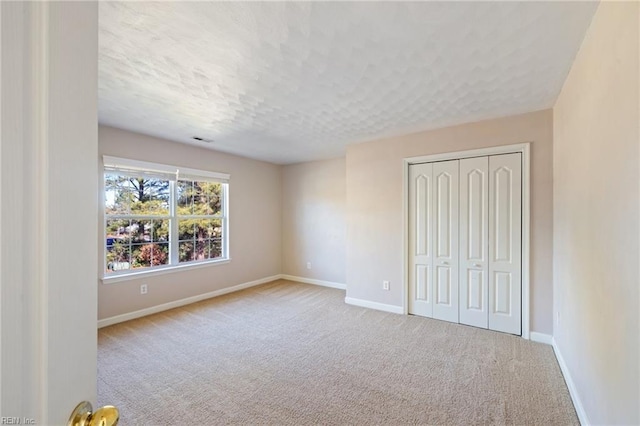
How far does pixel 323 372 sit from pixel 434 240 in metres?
2.18

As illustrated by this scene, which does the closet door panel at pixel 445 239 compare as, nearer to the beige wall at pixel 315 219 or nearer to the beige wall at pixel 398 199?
the beige wall at pixel 398 199

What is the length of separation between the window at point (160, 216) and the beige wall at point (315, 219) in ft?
4.77

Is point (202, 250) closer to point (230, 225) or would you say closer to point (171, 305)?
point (230, 225)

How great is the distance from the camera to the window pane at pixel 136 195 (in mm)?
3727

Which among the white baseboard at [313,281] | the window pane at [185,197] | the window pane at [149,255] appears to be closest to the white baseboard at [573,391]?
the white baseboard at [313,281]

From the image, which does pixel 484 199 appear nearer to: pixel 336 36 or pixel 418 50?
pixel 418 50

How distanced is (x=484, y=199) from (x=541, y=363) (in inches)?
68.2

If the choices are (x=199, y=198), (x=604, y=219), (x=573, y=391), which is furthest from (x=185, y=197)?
(x=573, y=391)

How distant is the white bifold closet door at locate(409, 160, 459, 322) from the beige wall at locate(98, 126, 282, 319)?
9.78 feet

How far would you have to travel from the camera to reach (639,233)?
115 centimetres

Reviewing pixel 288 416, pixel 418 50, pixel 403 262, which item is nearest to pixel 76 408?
pixel 288 416

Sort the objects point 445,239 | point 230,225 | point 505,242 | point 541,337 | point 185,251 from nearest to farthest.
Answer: point 541,337 < point 505,242 < point 445,239 < point 185,251 < point 230,225

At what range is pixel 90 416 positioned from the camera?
0.56 meters

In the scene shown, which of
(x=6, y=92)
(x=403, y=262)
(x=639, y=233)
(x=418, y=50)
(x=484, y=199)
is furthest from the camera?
(x=403, y=262)
